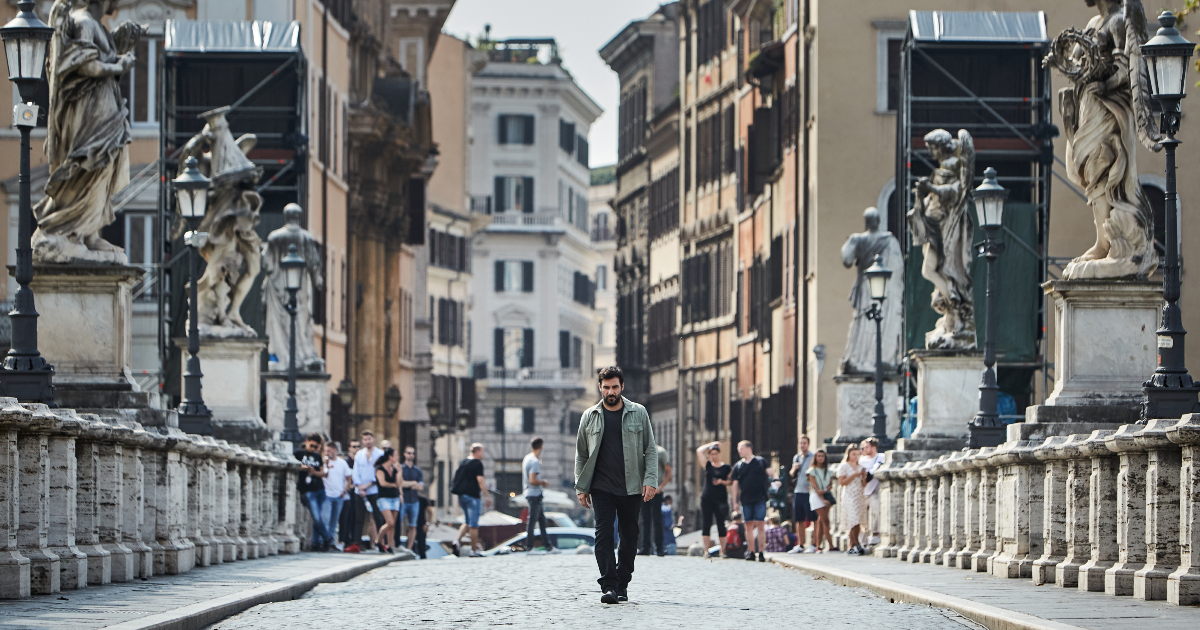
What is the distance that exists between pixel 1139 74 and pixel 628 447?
5601 millimetres

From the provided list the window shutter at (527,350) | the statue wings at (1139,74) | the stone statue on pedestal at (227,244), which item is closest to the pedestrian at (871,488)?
the stone statue on pedestal at (227,244)

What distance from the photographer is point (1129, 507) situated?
14906 millimetres

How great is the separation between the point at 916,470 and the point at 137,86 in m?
24.4

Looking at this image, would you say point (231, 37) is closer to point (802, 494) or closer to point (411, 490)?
point (411, 490)

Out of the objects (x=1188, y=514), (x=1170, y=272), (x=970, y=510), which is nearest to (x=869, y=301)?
(x=970, y=510)

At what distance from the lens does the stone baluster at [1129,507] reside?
14859 mm

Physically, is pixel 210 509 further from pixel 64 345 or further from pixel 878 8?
pixel 878 8

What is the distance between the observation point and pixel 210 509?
22.0 meters

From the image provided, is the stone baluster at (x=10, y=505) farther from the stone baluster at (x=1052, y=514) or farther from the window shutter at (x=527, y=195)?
the window shutter at (x=527, y=195)

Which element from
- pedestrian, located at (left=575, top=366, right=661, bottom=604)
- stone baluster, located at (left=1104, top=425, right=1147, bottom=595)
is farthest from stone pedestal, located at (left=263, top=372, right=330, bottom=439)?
stone baluster, located at (left=1104, top=425, right=1147, bottom=595)

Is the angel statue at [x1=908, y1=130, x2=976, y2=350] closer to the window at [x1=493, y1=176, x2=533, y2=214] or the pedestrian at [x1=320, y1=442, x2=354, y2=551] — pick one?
the pedestrian at [x1=320, y1=442, x2=354, y2=551]

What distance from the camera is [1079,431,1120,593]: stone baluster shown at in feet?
51.3

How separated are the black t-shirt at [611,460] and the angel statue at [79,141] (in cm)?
525

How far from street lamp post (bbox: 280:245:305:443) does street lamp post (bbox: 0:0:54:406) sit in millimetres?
14915
